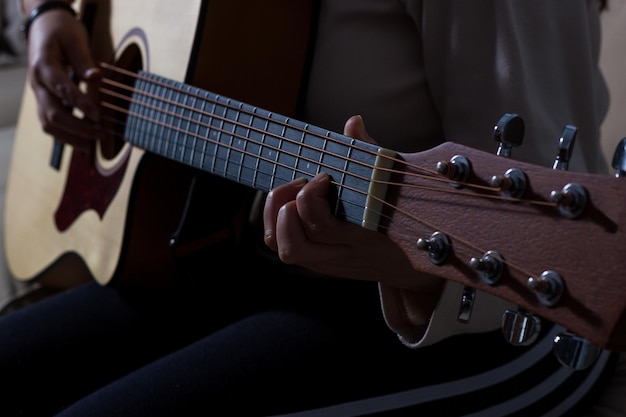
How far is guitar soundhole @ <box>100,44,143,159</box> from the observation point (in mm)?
922

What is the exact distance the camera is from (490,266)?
19.1 inches

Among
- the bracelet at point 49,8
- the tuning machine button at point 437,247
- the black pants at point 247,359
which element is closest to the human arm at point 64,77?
the bracelet at point 49,8

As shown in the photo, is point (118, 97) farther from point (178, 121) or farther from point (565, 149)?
point (565, 149)

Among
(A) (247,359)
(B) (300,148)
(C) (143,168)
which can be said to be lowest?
(A) (247,359)

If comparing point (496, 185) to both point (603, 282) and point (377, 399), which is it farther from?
point (377, 399)

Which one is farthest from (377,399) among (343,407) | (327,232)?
(327,232)

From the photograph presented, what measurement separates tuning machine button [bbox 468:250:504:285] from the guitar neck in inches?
3.4

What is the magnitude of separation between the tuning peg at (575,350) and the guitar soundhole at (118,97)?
0.59 metres

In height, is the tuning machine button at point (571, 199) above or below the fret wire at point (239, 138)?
above

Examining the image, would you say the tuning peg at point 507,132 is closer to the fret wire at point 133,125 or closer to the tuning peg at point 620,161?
the tuning peg at point 620,161

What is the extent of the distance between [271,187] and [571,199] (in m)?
0.25

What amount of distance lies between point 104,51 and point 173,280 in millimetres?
311

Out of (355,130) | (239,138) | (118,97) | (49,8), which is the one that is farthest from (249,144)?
(49,8)

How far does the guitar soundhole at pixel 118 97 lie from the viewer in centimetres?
92
